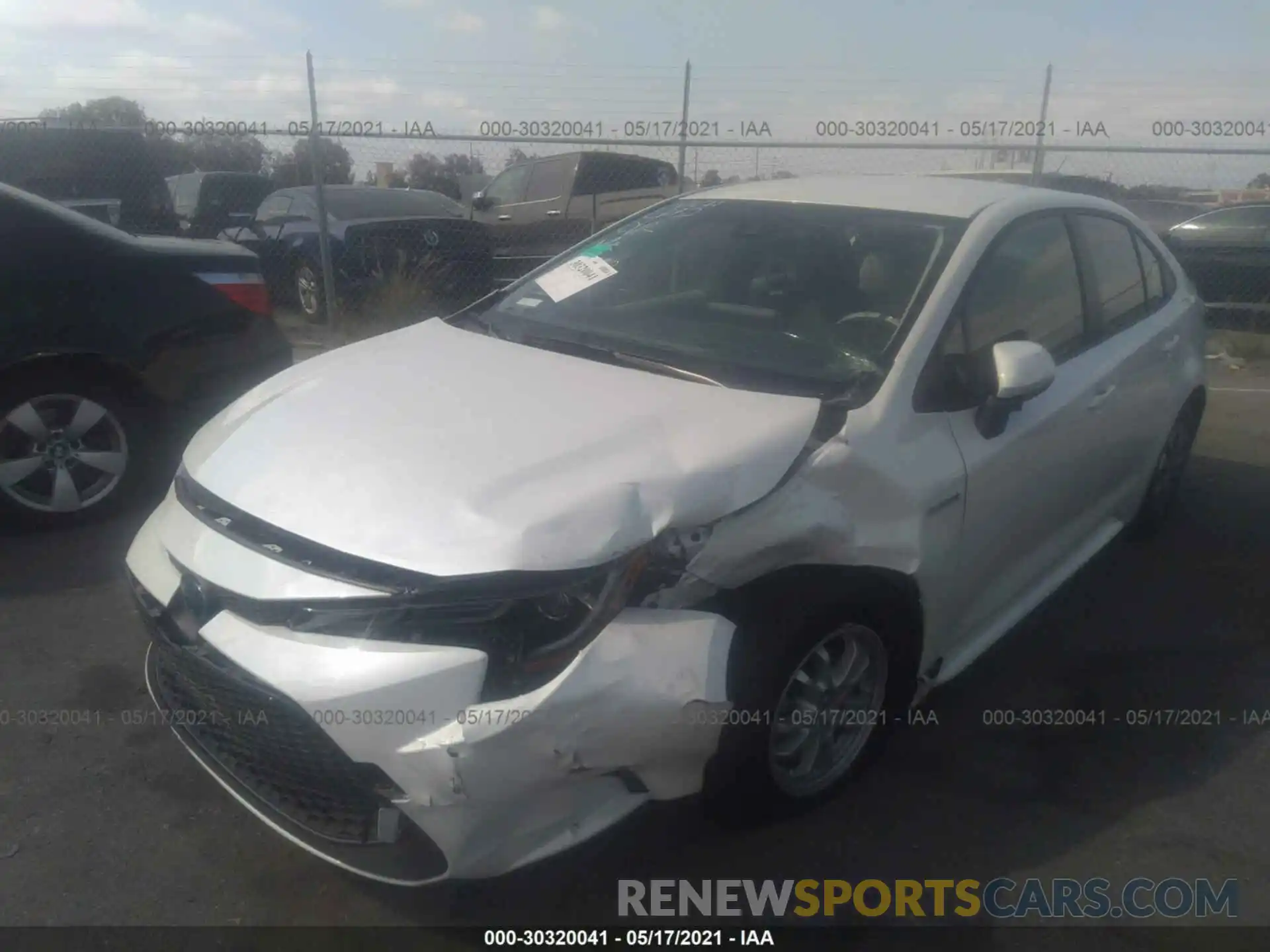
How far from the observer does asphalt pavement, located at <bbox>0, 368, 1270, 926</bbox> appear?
245 cm

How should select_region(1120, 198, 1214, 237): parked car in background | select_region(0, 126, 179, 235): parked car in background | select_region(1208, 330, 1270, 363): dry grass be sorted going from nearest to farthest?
select_region(1208, 330, 1270, 363): dry grass → select_region(0, 126, 179, 235): parked car in background → select_region(1120, 198, 1214, 237): parked car in background

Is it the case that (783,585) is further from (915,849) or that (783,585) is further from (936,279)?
(936,279)

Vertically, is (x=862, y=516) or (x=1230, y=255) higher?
(x=862, y=516)

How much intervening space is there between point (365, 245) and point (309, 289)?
3.59 feet

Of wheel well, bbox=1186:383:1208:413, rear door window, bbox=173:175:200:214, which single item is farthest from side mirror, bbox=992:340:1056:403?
rear door window, bbox=173:175:200:214

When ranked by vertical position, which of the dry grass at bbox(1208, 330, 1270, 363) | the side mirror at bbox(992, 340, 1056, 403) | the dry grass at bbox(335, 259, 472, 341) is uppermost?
the side mirror at bbox(992, 340, 1056, 403)

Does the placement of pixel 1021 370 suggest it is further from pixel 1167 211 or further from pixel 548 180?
pixel 1167 211

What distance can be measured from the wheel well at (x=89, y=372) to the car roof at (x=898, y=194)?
2531 millimetres

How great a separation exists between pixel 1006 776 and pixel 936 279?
4.79 feet

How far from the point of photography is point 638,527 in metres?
2.20

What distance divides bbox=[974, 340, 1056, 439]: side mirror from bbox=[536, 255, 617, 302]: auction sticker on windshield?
1.41 m

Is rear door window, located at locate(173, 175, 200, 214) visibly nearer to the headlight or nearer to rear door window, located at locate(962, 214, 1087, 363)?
rear door window, located at locate(962, 214, 1087, 363)

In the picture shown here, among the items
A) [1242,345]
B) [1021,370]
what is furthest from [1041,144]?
[1021,370]

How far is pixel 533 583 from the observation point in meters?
2.10
